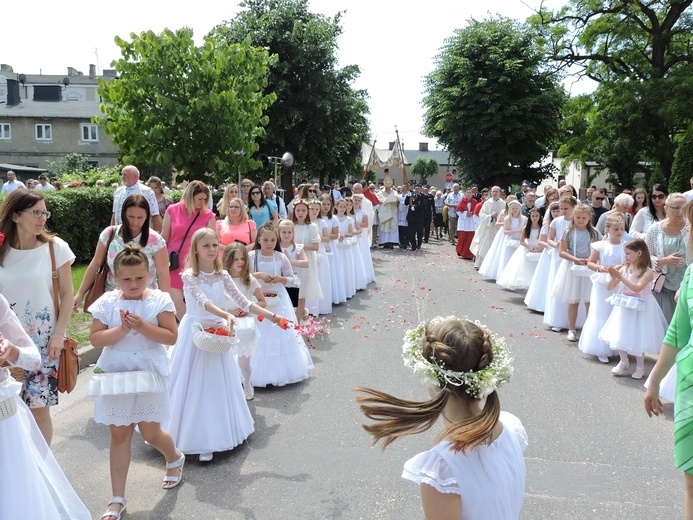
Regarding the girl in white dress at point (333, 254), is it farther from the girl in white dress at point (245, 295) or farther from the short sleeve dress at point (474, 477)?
the short sleeve dress at point (474, 477)

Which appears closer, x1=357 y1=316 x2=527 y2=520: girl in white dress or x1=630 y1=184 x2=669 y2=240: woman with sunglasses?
x1=357 y1=316 x2=527 y2=520: girl in white dress

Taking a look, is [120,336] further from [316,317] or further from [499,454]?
[316,317]

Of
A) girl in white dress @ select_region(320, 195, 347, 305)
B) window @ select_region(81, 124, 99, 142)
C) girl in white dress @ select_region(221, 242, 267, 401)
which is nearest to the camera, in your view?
girl in white dress @ select_region(221, 242, 267, 401)

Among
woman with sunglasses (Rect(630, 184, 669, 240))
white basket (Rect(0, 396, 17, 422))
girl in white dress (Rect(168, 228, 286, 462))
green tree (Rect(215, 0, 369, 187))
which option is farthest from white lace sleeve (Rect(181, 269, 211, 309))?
green tree (Rect(215, 0, 369, 187))

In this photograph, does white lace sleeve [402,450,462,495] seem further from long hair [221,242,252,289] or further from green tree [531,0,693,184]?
green tree [531,0,693,184]

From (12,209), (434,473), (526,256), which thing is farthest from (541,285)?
(434,473)

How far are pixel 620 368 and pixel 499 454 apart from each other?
240 inches

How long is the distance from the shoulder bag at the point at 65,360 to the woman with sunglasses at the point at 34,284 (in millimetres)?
Result: 21

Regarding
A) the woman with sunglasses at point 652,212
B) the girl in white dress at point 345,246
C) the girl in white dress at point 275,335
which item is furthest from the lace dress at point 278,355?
the girl in white dress at point 345,246

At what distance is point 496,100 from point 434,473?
32644 millimetres

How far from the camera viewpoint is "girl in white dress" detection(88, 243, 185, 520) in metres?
4.04

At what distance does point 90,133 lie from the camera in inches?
2192

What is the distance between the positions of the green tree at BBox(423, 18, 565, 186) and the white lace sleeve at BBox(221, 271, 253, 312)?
1130 inches

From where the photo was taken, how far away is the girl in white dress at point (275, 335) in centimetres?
686
